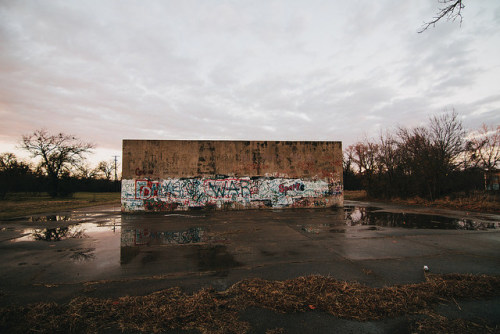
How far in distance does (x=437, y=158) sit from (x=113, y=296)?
73.2 feet

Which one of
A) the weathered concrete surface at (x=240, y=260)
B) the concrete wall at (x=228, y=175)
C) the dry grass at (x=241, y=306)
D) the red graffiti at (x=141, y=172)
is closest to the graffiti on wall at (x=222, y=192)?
the concrete wall at (x=228, y=175)

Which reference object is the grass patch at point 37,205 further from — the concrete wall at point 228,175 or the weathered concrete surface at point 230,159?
the weathered concrete surface at point 230,159

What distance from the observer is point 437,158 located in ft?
59.6

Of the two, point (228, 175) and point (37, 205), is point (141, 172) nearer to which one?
point (228, 175)

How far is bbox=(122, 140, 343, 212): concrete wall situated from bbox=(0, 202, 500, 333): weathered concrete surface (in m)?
5.67

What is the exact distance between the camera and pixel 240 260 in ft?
16.5

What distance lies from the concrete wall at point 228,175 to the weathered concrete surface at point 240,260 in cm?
567

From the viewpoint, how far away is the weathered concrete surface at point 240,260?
342cm

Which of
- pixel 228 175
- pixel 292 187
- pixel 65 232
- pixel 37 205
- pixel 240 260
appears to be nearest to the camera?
pixel 240 260

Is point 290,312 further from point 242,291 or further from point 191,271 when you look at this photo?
point 191,271

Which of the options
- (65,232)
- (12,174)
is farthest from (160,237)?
(12,174)

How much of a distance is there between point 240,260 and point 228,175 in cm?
972

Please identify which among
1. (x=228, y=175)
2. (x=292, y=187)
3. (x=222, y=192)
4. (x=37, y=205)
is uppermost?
(x=228, y=175)

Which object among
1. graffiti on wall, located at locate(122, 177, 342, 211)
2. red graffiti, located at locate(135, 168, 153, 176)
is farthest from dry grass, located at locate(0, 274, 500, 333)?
red graffiti, located at locate(135, 168, 153, 176)
